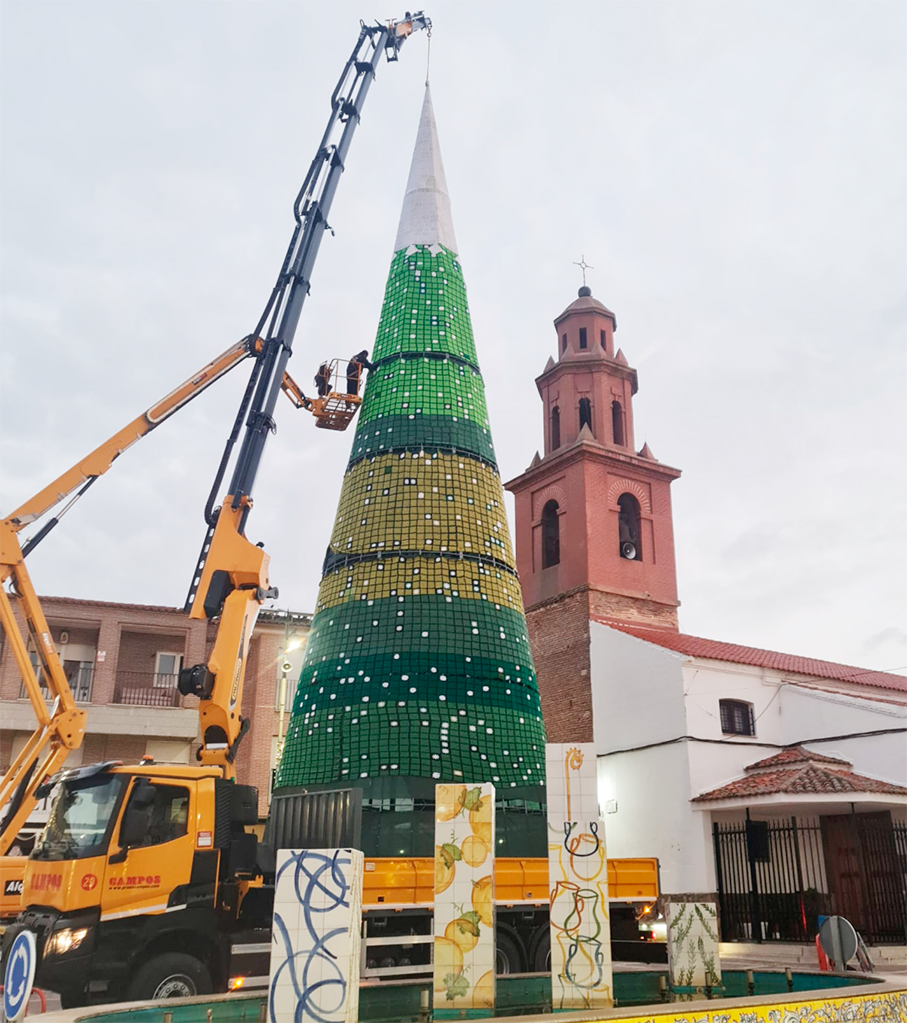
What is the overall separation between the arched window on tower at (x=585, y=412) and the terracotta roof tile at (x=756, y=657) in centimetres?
689

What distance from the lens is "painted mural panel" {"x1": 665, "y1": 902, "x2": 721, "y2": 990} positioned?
11.5 metres

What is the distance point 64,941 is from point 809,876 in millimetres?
16827

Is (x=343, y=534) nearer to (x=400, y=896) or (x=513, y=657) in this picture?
(x=513, y=657)

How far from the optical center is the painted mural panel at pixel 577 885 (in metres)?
9.54

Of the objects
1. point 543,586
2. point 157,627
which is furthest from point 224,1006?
point 157,627

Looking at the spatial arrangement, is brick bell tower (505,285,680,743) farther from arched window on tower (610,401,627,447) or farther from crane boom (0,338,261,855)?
crane boom (0,338,261,855)

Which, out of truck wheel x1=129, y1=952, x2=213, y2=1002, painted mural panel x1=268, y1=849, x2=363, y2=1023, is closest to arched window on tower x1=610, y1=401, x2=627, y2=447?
truck wheel x1=129, y1=952, x2=213, y2=1002

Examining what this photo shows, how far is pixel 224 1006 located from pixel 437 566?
6.68m

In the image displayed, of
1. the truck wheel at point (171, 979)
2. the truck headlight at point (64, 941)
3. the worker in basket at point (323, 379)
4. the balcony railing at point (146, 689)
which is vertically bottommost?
the truck wheel at point (171, 979)

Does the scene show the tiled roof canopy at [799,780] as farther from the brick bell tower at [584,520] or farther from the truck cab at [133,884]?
the truck cab at [133,884]

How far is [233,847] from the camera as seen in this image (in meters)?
12.4

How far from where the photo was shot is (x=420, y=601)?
47.4 feet

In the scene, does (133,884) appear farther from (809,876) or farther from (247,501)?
(809,876)

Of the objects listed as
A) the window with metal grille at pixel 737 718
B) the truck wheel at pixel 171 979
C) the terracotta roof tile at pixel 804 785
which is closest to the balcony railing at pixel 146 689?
the window with metal grille at pixel 737 718
